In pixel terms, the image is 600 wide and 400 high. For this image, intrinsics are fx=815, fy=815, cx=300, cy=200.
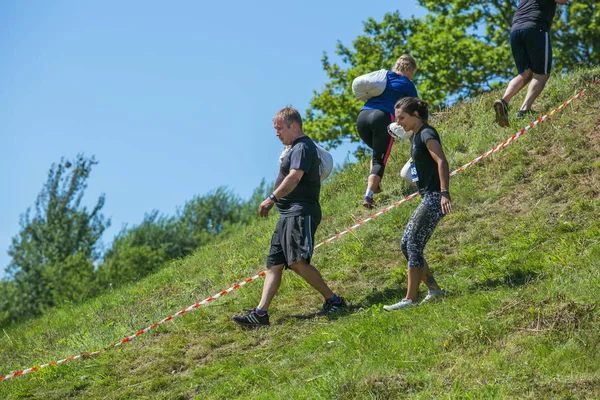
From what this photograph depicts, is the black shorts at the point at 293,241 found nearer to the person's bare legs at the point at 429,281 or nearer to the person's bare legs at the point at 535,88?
the person's bare legs at the point at 429,281

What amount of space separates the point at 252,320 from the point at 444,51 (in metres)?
23.6

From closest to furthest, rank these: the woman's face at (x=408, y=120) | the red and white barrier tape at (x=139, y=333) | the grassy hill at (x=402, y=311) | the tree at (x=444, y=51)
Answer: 1. the grassy hill at (x=402, y=311)
2. the woman's face at (x=408, y=120)
3. the red and white barrier tape at (x=139, y=333)
4. the tree at (x=444, y=51)

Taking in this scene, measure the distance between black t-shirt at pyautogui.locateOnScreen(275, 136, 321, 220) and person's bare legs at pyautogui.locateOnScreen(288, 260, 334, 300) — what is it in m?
0.48

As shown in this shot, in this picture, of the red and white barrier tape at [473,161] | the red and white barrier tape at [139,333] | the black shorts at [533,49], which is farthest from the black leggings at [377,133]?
the red and white barrier tape at [139,333]

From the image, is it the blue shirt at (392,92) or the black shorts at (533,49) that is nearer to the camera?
the blue shirt at (392,92)

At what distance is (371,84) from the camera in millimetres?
10016

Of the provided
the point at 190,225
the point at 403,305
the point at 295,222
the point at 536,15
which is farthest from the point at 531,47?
the point at 190,225

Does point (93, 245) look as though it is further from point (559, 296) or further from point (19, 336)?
point (559, 296)

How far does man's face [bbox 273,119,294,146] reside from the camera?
7754mm

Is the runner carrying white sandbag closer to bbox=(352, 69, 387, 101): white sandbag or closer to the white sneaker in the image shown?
bbox=(352, 69, 387, 101): white sandbag

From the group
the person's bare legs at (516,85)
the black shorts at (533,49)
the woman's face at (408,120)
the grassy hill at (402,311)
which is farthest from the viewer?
the person's bare legs at (516,85)

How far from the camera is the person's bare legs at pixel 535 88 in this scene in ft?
34.7

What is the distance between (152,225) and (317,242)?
32.7m

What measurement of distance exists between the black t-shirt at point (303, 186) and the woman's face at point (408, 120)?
924mm
